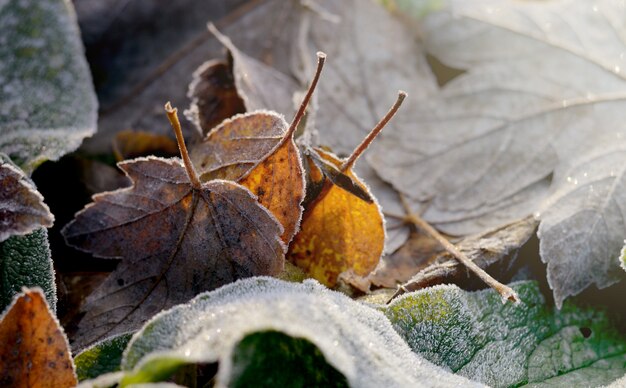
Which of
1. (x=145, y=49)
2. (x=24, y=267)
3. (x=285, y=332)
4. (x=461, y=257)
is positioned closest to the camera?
(x=285, y=332)

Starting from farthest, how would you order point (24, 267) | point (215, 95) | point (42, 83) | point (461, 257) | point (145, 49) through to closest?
1. point (145, 49)
2. point (215, 95)
3. point (42, 83)
4. point (461, 257)
5. point (24, 267)

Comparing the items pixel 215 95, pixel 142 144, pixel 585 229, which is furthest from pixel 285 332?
pixel 142 144

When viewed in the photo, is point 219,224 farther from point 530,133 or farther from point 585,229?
point 530,133

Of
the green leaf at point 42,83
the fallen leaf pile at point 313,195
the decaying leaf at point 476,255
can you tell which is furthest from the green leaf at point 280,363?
the green leaf at point 42,83

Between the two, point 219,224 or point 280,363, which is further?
point 219,224

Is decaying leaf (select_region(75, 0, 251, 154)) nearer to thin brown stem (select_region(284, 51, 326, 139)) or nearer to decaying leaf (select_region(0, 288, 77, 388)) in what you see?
thin brown stem (select_region(284, 51, 326, 139))

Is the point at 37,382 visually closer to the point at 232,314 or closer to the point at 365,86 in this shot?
the point at 232,314

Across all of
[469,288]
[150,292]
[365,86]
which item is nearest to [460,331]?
[469,288]

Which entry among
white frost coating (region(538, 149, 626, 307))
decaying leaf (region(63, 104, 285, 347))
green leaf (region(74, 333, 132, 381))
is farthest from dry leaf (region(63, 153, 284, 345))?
white frost coating (region(538, 149, 626, 307))
